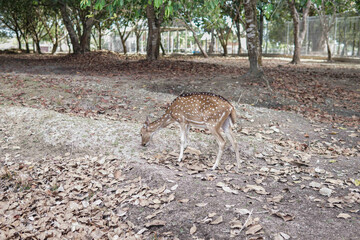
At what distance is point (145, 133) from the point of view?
19.6 ft

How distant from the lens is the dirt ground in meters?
4.18

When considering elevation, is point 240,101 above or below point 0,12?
below

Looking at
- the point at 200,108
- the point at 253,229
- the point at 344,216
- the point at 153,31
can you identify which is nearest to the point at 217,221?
the point at 253,229

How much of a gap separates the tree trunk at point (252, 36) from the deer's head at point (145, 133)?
6914mm

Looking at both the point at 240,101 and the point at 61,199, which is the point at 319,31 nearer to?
the point at 240,101

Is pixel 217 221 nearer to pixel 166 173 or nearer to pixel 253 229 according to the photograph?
pixel 253 229

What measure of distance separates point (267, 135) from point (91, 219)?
4377 millimetres

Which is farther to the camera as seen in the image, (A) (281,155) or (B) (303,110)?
(B) (303,110)

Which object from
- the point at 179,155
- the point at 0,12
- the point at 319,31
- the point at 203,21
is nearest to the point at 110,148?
the point at 179,155

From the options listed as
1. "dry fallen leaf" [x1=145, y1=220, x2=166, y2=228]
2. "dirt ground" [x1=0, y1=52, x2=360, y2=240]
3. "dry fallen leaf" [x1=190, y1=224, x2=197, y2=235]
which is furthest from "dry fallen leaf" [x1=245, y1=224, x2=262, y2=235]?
"dry fallen leaf" [x1=145, y1=220, x2=166, y2=228]

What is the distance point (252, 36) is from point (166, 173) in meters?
7.76

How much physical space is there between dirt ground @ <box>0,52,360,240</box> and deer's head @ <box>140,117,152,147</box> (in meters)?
0.21

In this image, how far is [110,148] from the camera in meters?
6.25

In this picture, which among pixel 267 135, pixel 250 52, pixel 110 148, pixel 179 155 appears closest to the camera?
pixel 179 155
